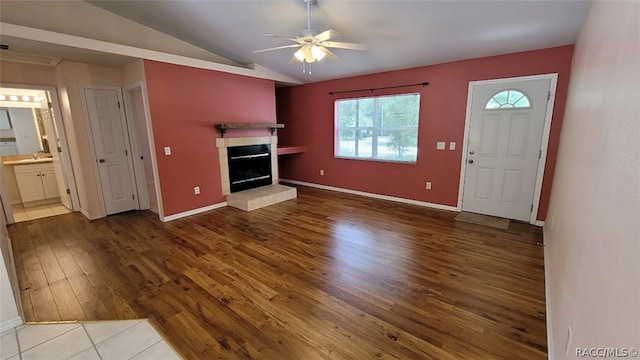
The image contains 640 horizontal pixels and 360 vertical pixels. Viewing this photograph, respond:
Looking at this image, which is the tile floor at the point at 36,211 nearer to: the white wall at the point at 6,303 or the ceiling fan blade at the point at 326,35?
the white wall at the point at 6,303

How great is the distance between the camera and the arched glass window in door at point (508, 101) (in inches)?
143

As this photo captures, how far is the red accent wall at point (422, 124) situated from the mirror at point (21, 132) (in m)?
4.71

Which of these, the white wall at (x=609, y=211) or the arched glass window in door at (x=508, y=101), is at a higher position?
the arched glass window in door at (x=508, y=101)

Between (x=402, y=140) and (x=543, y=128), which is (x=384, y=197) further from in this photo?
(x=543, y=128)

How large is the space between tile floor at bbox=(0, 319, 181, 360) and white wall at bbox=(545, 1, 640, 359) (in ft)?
6.99

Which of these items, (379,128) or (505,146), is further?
(379,128)

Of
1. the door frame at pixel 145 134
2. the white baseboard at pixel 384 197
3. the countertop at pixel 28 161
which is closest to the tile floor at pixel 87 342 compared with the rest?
the door frame at pixel 145 134

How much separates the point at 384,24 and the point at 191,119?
3.16m

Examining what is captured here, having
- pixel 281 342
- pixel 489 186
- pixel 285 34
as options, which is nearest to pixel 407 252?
pixel 281 342

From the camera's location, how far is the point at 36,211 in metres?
4.61

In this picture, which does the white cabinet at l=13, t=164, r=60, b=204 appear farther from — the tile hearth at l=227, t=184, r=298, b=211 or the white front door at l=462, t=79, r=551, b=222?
the white front door at l=462, t=79, r=551, b=222

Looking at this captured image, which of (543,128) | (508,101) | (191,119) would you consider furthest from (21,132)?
(543,128)

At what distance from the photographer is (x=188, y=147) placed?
432 centimetres

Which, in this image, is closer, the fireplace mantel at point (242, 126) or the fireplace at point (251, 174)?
the fireplace mantel at point (242, 126)
